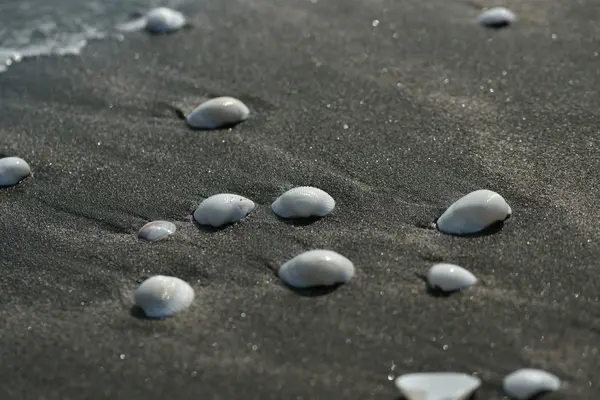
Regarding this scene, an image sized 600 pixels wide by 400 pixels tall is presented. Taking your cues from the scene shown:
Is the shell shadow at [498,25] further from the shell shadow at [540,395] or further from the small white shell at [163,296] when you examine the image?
the shell shadow at [540,395]

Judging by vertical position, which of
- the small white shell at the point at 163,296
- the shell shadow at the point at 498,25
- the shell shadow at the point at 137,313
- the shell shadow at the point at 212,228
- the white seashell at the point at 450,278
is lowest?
the shell shadow at the point at 137,313

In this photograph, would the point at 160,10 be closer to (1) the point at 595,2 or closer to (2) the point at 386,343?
(1) the point at 595,2

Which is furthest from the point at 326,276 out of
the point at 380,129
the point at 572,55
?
the point at 572,55

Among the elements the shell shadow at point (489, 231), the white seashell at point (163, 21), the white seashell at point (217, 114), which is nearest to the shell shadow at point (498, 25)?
the white seashell at point (217, 114)

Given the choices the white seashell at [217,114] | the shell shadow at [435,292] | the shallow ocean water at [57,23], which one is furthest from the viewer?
the shallow ocean water at [57,23]

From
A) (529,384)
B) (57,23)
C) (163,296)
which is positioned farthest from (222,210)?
(57,23)
